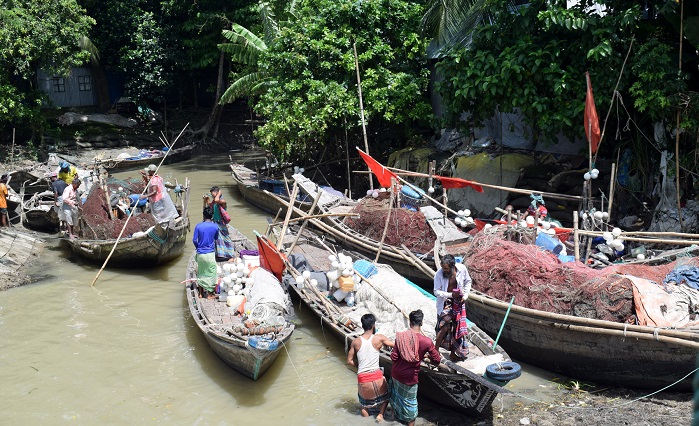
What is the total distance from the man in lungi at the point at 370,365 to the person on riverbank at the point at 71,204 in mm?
8321

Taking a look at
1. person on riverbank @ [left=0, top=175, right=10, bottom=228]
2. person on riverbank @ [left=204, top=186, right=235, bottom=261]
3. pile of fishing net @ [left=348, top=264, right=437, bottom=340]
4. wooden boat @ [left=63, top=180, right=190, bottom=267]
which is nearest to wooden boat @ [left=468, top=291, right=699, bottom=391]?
pile of fishing net @ [left=348, top=264, right=437, bottom=340]

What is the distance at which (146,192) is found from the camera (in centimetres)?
1231

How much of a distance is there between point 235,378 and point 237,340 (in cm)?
87

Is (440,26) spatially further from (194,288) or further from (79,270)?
(79,270)

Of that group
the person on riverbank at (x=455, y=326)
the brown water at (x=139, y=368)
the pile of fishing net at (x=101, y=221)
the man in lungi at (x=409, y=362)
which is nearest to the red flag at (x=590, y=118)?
the brown water at (x=139, y=368)

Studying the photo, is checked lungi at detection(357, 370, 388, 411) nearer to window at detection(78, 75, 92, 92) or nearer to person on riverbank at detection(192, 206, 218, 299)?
person on riverbank at detection(192, 206, 218, 299)

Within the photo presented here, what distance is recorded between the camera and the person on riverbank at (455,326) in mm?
7230

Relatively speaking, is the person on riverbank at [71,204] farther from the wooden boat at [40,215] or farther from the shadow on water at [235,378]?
the shadow on water at [235,378]

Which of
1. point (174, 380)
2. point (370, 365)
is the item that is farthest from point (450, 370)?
point (174, 380)

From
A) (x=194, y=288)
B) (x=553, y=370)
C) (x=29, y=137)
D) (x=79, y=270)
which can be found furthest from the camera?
(x=29, y=137)

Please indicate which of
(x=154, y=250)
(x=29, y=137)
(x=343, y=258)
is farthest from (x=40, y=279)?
(x=29, y=137)

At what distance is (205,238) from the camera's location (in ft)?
31.6

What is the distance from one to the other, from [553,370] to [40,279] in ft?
31.3

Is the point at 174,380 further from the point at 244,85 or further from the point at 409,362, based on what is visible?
the point at 244,85
